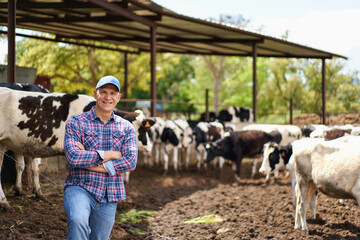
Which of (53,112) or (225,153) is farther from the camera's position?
(225,153)

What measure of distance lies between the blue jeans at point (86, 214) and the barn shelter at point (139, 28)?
5.88 meters

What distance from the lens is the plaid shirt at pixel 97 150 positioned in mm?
3787

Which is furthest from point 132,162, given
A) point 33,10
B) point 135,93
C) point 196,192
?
point 135,93

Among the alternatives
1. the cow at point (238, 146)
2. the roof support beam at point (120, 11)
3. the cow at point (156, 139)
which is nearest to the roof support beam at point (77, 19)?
the roof support beam at point (120, 11)

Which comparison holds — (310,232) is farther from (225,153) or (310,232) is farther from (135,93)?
(135,93)

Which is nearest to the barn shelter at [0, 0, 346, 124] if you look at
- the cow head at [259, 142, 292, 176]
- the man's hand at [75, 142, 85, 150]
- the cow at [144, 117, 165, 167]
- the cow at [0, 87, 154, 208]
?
the cow at [144, 117, 165, 167]

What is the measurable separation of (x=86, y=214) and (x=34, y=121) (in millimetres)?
3799

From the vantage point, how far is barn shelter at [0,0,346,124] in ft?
39.1

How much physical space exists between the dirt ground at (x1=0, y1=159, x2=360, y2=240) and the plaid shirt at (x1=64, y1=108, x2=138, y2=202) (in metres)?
2.17

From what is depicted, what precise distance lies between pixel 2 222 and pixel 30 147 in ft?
4.90

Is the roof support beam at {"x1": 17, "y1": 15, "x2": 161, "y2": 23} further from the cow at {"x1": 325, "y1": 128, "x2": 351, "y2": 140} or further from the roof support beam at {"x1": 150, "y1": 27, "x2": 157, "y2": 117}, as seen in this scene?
the cow at {"x1": 325, "y1": 128, "x2": 351, "y2": 140}

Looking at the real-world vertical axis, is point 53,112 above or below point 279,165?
above

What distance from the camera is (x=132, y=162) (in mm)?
3994

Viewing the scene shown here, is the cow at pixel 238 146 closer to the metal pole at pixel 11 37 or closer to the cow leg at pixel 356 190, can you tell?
the metal pole at pixel 11 37
